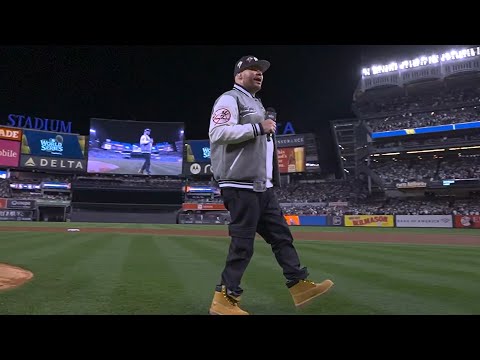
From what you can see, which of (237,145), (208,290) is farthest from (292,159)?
(237,145)

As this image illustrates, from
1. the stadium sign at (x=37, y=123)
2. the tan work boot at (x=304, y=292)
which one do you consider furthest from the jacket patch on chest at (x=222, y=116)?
the stadium sign at (x=37, y=123)

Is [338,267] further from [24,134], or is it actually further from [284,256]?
[24,134]

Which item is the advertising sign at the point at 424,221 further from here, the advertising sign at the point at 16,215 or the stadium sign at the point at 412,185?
the advertising sign at the point at 16,215

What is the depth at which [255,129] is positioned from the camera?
289 centimetres

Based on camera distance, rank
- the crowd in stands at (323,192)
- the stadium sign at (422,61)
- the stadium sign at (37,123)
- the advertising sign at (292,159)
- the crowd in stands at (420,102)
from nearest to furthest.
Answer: the stadium sign at (422,61), the crowd in stands at (420,102), the crowd in stands at (323,192), the advertising sign at (292,159), the stadium sign at (37,123)

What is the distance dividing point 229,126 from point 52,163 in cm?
5321

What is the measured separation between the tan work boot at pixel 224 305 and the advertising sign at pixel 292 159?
4576cm

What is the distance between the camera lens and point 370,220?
3450 centimetres

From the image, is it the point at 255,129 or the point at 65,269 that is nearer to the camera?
the point at 255,129

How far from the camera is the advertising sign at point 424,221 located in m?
31.1

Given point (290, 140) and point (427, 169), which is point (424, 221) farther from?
point (290, 140)
